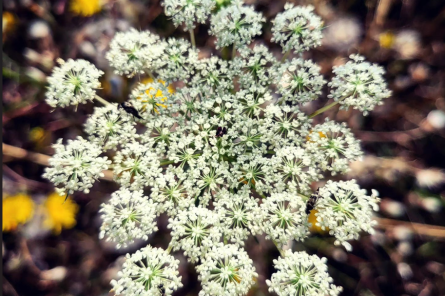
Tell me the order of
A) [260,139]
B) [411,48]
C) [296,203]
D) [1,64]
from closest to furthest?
[296,203] < [260,139] < [411,48] < [1,64]

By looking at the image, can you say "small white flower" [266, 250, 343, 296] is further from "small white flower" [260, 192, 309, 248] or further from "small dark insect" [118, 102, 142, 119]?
"small dark insect" [118, 102, 142, 119]

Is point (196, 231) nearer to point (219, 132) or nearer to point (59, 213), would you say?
point (219, 132)

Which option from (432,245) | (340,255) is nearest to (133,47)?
(340,255)

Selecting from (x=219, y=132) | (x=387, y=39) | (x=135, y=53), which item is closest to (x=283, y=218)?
(x=219, y=132)

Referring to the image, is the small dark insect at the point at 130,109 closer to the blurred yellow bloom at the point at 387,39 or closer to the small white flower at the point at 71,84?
the small white flower at the point at 71,84

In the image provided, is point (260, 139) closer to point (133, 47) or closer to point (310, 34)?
point (310, 34)

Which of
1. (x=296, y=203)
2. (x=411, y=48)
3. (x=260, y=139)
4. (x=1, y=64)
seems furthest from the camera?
(x=1, y=64)

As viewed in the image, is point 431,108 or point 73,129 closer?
point 431,108
